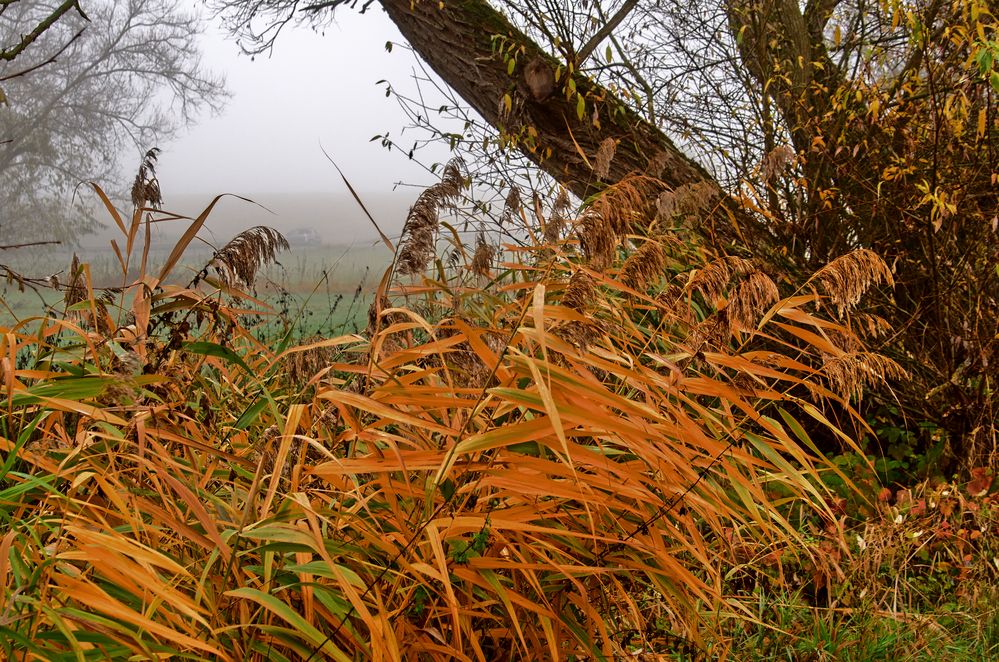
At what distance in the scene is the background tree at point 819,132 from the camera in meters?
3.81

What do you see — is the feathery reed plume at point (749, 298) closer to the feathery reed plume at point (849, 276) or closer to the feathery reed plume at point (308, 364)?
the feathery reed plume at point (849, 276)

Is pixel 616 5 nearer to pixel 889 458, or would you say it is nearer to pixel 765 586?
pixel 889 458

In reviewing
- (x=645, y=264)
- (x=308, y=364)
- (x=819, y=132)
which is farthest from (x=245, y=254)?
(x=819, y=132)

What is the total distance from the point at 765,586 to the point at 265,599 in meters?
2.40

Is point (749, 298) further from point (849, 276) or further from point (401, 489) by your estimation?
point (401, 489)

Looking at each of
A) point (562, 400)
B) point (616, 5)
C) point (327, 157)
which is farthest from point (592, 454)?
point (616, 5)

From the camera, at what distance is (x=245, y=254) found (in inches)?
64.6

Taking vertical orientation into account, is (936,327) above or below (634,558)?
above

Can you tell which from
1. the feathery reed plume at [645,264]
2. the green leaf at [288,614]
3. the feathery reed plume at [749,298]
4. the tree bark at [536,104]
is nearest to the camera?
the green leaf at [288,614]

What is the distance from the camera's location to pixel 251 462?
185cm

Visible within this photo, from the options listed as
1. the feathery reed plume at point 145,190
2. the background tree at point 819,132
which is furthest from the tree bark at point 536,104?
the feathery reed plume at point 145,190

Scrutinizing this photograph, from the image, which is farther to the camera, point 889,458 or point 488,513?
point 889,458

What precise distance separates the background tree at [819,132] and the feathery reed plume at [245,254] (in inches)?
80.1

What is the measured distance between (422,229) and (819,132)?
306 cm
